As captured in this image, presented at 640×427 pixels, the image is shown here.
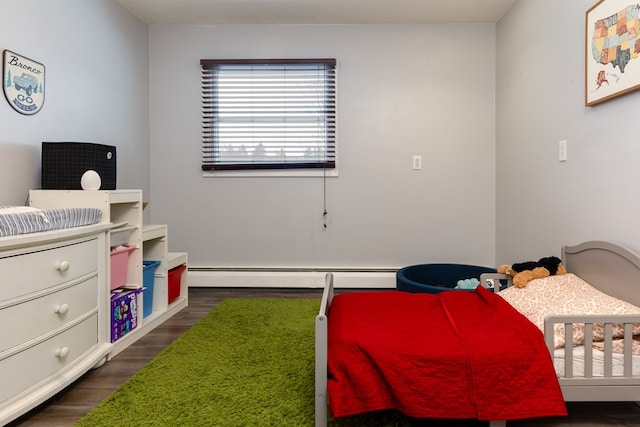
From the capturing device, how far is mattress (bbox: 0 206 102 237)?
→ 1526mm

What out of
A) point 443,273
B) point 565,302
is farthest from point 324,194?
point 565,302

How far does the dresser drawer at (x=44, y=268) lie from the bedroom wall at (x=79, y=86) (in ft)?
2.18

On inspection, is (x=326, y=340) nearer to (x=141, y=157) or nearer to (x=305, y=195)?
(x=305, y=195)

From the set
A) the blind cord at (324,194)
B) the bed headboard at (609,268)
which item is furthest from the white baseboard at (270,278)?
the bed headboard at (609,268)

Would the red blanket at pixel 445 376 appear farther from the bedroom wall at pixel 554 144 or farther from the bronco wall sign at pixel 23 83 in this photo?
the bronco wall sign at pixel 23 83

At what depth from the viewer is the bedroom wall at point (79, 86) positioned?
7.12ft

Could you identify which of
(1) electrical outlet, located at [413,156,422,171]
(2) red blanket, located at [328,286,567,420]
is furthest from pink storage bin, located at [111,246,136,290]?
(1) electrical outlet, located at [413,156,422,171]

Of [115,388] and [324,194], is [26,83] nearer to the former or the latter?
[115,388]

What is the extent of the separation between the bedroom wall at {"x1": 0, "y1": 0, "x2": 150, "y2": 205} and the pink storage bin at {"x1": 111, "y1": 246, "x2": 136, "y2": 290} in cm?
60

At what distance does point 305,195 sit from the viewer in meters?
3.66

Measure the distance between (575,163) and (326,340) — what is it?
1.85m

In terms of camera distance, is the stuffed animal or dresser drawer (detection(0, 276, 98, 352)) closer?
dresser drawer (detection(0, 276, 98, 352))

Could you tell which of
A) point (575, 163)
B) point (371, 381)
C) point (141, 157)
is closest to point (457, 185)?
point (575, 163)

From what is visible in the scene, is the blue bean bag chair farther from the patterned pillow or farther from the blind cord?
the patterned pillow
